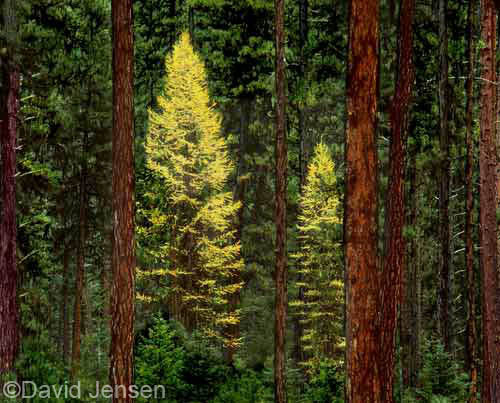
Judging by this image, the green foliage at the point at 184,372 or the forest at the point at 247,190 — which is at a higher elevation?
the forest at the point at 247,190

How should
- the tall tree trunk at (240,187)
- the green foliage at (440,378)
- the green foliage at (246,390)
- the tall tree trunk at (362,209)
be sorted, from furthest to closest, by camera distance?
1. the tall tree trunk at (240,187)
2. the green foliage at (246,390)
3. the green foliage at (440,378)
4. the tall tree trunk at (362,209)

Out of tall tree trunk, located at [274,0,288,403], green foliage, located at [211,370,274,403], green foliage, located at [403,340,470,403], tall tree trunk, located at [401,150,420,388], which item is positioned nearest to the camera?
tall tree trunk, located at [274,0,288,403]

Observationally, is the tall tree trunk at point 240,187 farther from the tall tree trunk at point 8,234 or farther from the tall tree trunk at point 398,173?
the tall tree trunk at point 398,173

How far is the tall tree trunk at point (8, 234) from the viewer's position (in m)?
13.1

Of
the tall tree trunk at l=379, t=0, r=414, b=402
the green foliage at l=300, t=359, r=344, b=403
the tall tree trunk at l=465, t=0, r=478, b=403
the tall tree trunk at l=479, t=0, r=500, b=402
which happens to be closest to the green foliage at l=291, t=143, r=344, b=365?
the green foliage at l=300, t=359, r=344, b=403

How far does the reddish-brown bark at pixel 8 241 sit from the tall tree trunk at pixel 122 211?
171 inches

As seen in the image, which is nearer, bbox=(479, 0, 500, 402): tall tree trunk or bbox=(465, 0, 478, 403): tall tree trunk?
bbox=(479, 0, 500, 402): tall tree trunk

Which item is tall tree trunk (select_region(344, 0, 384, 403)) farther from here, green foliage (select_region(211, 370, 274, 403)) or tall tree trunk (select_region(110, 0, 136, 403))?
green foliage (select_region(211, 370, 274, 403))

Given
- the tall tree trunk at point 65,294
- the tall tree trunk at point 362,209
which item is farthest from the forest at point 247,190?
the tall tree trunk at point 65,294

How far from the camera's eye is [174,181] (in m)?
23.3

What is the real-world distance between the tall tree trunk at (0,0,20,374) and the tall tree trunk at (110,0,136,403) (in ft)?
14.2

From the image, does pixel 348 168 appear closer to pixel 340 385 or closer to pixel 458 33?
pixel 340 385

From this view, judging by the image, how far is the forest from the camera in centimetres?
966

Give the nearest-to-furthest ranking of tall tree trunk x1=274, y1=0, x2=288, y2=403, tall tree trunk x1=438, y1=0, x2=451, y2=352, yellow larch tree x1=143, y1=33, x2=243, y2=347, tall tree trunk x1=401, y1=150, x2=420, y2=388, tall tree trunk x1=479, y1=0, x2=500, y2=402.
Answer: tall tree trunk x1=479, y1=0, x2=500, y2=402 → tall tree trunk x1=274, y1=0, x2=288, y2=403 → tall tree trunk x1=438, y1=0, x2=451, y2=352 → tall tree trunk x1=401, y1=150, x2=420, y2=388 → yellow larch tree x1=143, y1=33, x2=243, y2=347
